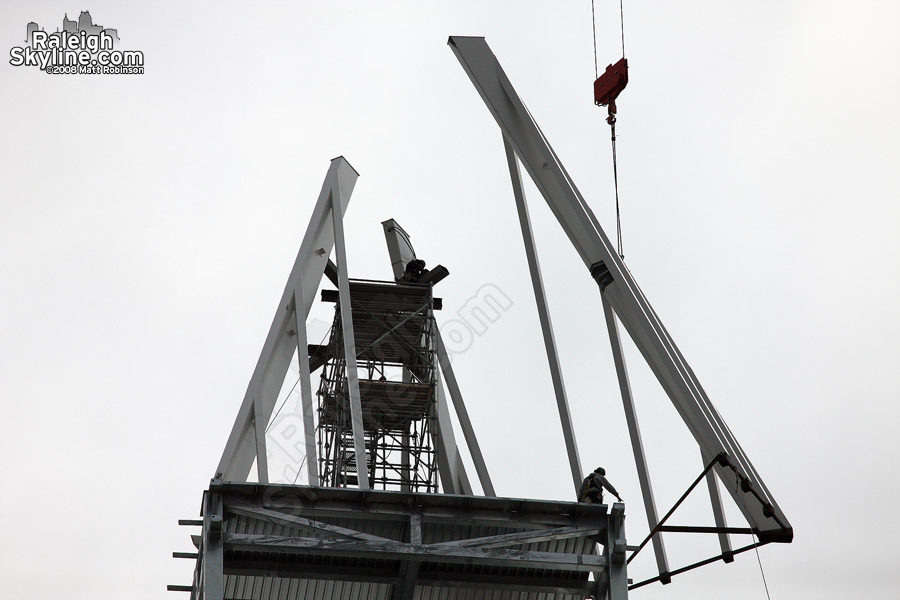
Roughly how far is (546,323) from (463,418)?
3.49 metres

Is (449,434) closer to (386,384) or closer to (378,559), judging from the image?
(386,384)

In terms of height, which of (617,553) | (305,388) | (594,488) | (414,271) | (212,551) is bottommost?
(617,553)

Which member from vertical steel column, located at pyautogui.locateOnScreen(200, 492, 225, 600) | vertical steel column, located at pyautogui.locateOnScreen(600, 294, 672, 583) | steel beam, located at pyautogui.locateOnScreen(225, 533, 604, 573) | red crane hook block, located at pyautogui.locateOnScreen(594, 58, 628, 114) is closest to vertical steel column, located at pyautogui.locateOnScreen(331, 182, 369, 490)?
steel beam, located at pyautogui.locateOnScreen(225, 533, 604, 573)

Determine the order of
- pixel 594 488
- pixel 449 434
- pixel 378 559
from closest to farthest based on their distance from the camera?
pixel 378 559
pixel 594 488
pixel 449 434

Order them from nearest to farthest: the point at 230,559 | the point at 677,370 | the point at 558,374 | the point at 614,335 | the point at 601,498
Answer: the point at 230,559 → the point at 601,498 → the point at 677,370 → the point at 614,335 → the point at 558,374

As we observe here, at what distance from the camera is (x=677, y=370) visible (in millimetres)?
23453

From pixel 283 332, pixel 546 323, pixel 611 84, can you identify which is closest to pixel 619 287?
pixel 546 323

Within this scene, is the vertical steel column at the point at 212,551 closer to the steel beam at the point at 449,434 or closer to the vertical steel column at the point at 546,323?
the vertical steel column at the point at 546,323

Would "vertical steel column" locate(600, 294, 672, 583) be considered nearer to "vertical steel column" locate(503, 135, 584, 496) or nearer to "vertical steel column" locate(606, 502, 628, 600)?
"vertical steel column" locate(503, 135, 584, 496)

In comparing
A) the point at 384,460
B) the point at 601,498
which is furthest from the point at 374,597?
the point at 384,460

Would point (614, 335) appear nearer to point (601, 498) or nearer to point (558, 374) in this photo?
point (558, 374)

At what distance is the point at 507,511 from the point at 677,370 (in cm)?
476

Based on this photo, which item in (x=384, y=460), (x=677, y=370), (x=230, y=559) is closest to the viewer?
(x=230, y=559)

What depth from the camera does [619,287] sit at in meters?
24.9
